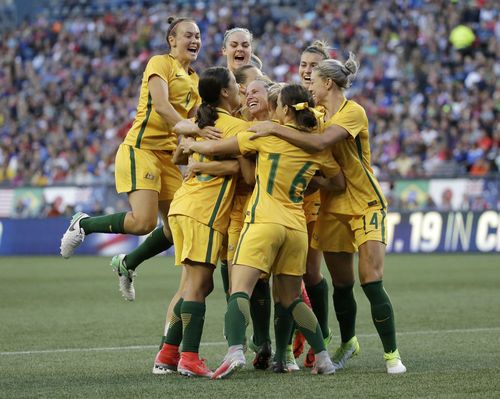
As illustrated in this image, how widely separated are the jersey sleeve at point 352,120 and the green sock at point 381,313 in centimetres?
101

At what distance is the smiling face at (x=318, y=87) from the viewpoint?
7598 millimetres

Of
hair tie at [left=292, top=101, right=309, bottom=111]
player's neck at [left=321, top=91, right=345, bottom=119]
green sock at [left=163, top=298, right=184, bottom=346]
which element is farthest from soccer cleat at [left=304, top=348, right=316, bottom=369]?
hair tie at [left=292, top=101, right=309, bottom=111]

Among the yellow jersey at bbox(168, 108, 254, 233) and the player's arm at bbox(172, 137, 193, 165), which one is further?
the player's arm at bbox(172, 137, 193, 165)

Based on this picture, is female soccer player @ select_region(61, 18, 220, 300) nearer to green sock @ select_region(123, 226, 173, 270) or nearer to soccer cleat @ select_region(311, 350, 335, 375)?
green sock @ select_region(123, 226, 173, 270)

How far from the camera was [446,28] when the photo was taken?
26562 mm

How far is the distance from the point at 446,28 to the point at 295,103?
66.1 ft

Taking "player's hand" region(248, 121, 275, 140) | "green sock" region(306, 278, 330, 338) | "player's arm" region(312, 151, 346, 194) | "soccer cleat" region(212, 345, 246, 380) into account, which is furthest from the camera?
"green sock" region(306, 278, 330, 338)

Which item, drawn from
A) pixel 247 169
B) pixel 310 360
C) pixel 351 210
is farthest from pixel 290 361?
pixel 247 169

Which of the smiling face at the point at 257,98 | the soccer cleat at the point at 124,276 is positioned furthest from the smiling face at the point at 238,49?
the soccer cleat at the point at 124,276

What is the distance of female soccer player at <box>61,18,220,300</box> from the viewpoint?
8664mm

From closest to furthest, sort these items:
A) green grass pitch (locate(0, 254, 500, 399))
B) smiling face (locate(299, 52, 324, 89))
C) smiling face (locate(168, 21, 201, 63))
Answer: green grass pitch (locate(0, 254, 500, 399)), smiling face (locate(299, 52, 324, 89)), smiling face (locate(168, 21, 201, 63))

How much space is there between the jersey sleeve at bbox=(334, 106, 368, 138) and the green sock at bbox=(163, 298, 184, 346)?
1.59 m

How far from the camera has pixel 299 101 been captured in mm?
7188

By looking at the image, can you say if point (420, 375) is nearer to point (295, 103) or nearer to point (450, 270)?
point (295, 103)
